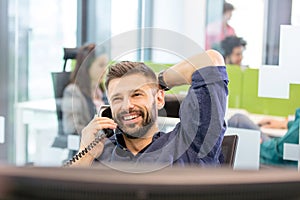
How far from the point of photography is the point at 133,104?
1.71 meters

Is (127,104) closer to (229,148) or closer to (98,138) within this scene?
(98,138)

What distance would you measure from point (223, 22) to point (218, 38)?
3.8 inches

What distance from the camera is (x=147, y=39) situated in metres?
3.40

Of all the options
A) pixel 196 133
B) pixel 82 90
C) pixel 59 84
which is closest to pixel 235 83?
pixel 82 90

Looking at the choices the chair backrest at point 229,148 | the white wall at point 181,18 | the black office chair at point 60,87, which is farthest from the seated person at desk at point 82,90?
the chair backrest at point 229,148

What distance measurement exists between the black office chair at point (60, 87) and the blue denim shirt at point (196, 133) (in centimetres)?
198

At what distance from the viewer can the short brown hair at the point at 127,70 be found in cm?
175

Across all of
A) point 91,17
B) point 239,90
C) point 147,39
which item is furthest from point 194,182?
point 91,17

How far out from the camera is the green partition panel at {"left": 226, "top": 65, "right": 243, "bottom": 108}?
317cm

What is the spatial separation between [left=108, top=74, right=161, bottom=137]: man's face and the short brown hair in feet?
0.05

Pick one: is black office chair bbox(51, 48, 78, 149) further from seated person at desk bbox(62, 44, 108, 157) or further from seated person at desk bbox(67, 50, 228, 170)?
seated person at desk bbox(67, 50, 228, 170)

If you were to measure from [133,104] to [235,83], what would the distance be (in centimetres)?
157

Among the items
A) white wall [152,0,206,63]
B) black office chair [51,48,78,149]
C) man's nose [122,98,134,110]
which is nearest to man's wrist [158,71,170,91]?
man's nose [122,98,134,110]

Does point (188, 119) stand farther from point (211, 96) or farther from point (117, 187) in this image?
point (117, 187)
